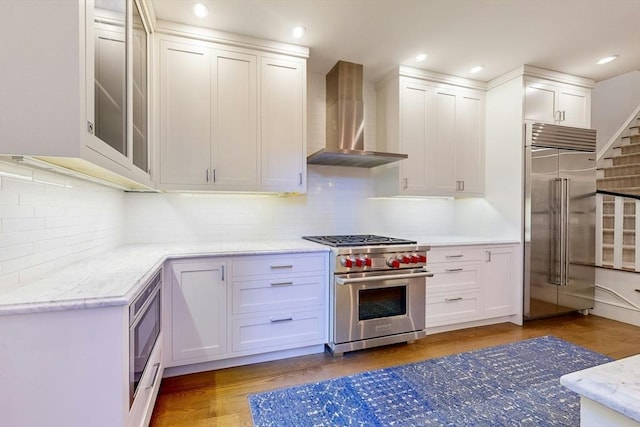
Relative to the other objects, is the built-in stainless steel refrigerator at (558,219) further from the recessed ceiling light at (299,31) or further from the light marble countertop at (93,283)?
the light marble countertop at (93,283)

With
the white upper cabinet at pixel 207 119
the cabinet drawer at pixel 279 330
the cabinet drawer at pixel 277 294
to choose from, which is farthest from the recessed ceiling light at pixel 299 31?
the cabinet drawer at pixel 279 330

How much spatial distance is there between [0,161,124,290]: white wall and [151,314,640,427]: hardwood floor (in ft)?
3.51

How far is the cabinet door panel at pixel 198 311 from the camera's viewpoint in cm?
214

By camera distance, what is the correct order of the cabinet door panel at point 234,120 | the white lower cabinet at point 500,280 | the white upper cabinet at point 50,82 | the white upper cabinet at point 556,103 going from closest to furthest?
1. the white upper cabinet at point 50,82
2. the cabinet door panel at point 234,120
3. the white lower cabinet at point 500,280
4. the white upper cabinet at point 556,103

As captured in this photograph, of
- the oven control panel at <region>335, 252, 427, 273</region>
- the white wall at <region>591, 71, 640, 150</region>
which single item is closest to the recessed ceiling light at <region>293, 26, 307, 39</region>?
the oven control panel at <region>335, 252, 427, 273</region>

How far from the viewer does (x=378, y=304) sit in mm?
2641

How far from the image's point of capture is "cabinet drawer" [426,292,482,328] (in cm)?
293

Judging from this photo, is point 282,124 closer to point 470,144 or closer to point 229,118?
point 229,118

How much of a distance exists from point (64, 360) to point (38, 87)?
3.25 feet

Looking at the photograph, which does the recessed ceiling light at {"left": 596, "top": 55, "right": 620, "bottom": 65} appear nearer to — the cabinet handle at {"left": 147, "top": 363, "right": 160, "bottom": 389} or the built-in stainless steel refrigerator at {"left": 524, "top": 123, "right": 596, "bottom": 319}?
the built-in stainless steel refrigerator at {"left": 524, "top": 123, "right": 596, "bottom": 319}

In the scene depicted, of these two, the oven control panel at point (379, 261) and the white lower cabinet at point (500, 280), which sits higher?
the oven control panel at point (379, 261)

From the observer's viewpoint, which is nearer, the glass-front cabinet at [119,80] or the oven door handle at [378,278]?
the glass-front cabinet at [119,80]

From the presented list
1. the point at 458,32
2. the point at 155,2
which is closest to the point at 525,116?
the point at 458,32

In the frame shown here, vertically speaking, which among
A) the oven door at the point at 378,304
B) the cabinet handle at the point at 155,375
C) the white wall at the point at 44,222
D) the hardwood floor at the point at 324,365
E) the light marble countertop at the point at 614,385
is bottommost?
the hardwood floor at the point at 324,365
